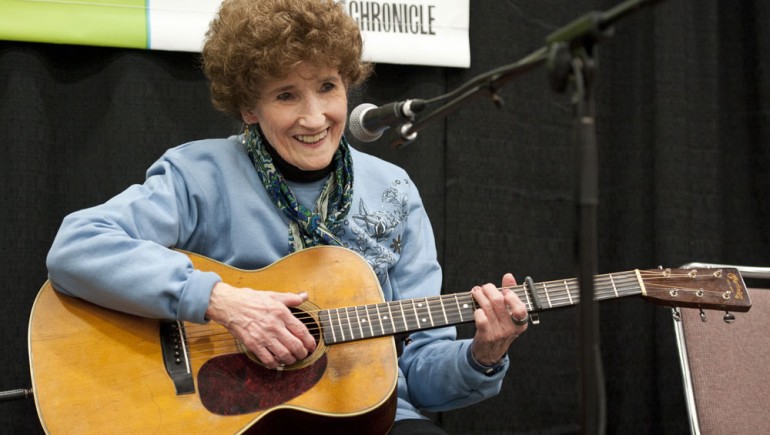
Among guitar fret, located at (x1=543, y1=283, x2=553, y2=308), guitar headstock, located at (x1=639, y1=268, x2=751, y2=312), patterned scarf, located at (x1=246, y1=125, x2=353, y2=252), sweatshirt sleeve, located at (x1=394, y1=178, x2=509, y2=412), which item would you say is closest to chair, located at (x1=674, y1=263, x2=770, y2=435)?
guitar headstock, located at (x1=639, y1=268, x2=751, y2=312)

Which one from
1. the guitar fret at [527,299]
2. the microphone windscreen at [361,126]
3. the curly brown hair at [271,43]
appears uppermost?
the curly brown hair at [271,43]

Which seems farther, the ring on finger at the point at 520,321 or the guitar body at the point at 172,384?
the ring on finger at the point at 520,321

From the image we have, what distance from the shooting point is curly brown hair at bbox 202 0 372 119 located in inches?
71.6

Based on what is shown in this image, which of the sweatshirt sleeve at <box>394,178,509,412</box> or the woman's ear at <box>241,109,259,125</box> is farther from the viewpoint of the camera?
the woman's ear at <box>241,109,259,125</box>

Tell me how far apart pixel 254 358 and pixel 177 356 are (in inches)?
6.1

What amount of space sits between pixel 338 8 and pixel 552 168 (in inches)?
40.1

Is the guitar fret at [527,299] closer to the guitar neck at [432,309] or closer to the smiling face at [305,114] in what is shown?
the guitar neck at [432,309]

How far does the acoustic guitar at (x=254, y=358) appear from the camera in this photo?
1.57m

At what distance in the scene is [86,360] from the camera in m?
1.60

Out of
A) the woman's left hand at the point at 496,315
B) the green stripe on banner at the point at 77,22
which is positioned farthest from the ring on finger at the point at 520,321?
the green stripe on banner at the point at 77,22

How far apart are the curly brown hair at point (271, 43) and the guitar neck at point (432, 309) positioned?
1.87 ft

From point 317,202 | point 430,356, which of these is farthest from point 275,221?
point 430,356

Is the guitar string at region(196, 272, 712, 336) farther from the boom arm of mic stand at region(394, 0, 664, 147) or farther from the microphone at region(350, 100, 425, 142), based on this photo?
the boom arm of mic stand at region(394, 0, 664, 147)

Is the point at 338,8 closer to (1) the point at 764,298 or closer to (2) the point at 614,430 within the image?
(1) the point at 764,298
